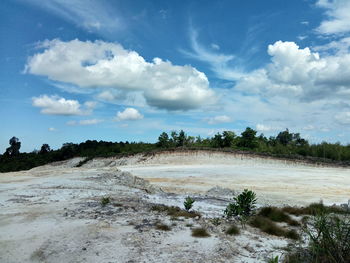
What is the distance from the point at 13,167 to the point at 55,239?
42916mm

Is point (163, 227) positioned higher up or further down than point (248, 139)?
further down

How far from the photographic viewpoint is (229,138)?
39.2 meters

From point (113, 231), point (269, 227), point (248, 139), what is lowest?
point (113, 231)

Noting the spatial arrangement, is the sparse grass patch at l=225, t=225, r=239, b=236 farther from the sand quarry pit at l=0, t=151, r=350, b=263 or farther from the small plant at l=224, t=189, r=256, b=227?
the small plant at l=224, t=189, r=256, b=227

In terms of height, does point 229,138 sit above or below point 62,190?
above

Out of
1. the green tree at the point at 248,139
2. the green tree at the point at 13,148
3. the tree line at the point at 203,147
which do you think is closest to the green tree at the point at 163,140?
the tree line at the point at 203,147

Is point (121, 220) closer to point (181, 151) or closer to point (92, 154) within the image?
point (181, 151)

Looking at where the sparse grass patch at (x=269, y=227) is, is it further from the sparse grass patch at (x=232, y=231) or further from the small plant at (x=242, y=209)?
the sparse grass patch at (x=232, y=231)

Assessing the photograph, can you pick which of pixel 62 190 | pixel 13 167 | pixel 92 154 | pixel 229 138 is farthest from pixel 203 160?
pixel 13 167

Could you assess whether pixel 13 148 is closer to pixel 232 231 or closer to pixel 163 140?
pixel 163 140

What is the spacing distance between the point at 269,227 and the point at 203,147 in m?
26.2

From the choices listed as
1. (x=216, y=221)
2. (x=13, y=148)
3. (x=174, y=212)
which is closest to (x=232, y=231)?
(x=216, y=221)

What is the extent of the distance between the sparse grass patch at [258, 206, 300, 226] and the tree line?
79.1 feet

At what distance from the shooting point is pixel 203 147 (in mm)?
32781
